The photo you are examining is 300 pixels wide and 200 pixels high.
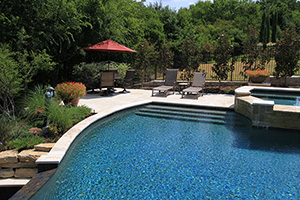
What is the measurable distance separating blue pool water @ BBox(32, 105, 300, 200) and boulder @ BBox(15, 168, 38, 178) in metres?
0.48

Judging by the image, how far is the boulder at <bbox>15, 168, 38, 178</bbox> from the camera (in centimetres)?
405

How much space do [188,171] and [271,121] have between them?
12.1ft

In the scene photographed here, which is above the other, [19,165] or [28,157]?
[28,157]

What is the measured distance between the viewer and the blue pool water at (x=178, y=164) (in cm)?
345

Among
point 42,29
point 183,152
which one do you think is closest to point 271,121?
point 183,152

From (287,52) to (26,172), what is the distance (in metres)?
11.9

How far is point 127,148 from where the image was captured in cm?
506

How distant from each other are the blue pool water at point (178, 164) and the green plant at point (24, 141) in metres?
0.70

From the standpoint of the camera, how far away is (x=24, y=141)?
460 centimetres

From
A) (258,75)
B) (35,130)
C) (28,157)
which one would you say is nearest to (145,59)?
(258,75)

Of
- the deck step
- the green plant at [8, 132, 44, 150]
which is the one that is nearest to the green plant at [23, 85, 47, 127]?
the green plant at [8, 132, 44, 150]

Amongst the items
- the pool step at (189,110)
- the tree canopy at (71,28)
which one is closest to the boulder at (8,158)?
the tree canopy at (71,28)

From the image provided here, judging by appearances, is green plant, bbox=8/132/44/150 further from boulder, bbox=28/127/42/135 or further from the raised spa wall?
the raised spa wall

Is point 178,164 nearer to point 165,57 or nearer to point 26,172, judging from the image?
point 26,172
